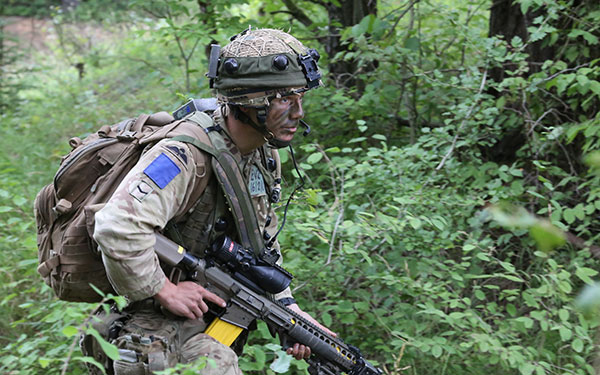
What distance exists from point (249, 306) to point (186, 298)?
1.07 feet

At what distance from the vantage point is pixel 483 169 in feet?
14.7

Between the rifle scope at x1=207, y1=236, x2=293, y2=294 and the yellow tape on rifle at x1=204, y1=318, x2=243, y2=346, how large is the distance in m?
0.20

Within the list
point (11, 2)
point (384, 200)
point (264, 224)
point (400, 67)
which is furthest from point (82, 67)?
point (264, 224)

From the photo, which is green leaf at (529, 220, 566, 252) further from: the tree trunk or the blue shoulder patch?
the tree trunk

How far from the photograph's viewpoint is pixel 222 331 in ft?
7.95

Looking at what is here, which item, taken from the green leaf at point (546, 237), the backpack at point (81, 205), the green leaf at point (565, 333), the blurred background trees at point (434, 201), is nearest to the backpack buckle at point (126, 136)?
the backpack at point (81, 205)

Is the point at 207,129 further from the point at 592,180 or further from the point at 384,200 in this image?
the point at 592,180

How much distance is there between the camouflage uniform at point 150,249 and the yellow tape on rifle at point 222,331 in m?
0.04

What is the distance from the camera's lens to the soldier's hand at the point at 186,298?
2.23 meters

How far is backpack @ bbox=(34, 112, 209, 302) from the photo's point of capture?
224 cm

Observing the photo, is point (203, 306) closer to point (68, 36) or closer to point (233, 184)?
point (233, 184)

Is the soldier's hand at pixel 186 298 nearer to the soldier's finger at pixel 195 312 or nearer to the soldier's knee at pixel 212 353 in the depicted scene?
the soldier's finger at pixel 195 312

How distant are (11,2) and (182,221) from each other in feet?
37.8

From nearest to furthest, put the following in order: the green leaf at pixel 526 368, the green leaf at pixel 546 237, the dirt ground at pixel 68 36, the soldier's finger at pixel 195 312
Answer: the green leaf at pixel 546 237, the soldier's finger at pixel 195 312, the green leaf at pixel 526 368, the dirt ground at pixel 68 36
